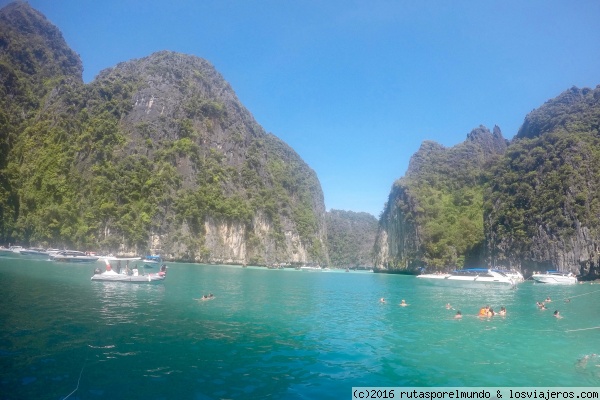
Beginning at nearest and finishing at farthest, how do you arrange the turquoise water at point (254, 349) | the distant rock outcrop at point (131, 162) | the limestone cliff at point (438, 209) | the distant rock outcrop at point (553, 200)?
the turquoise water at point (254, 349), the distant rock outcrop at point (553, 200), the distant rock outcrop at point (131, 162), the limestone cliff at point (438, 209)

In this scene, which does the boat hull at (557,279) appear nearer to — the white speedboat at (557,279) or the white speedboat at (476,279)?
the white speedboat at (557,279)

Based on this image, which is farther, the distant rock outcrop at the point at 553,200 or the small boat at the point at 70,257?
the distant rock outcrop at the point at 553,200

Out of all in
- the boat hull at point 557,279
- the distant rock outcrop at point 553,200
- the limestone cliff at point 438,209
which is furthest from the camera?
the limestone cliff at point 438,209

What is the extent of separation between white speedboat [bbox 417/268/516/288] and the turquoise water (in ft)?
113

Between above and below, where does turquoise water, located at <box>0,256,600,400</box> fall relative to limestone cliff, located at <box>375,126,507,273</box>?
below

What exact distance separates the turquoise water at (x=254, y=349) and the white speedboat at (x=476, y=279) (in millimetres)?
34379

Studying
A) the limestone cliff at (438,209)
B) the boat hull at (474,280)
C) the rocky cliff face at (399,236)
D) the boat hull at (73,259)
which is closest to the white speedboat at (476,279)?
the boat hull at (474,280)

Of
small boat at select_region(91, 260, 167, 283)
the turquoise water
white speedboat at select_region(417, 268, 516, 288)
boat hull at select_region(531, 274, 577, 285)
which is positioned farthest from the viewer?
boat hull at select_region(531, 274, 577, 285)

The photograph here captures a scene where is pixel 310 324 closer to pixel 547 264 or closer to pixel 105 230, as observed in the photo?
pixel 547 264

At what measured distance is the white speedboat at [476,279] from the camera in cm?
6066

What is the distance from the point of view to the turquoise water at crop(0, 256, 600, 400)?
36.5ft

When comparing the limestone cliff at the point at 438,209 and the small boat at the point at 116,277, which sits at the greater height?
the limestone cliff at the point at 438,209

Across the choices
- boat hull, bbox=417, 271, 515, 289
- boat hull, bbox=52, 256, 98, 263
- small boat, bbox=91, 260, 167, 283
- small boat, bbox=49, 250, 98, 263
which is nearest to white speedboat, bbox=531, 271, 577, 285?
boat hull, bbox=417, 271, 515, 289

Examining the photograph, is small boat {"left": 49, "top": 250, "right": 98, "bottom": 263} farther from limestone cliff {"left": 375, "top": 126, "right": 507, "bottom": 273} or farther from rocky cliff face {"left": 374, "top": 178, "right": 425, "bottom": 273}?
rocky cliff face {"left": 374, "top": 178, "right": 425, "bottom": 273}
